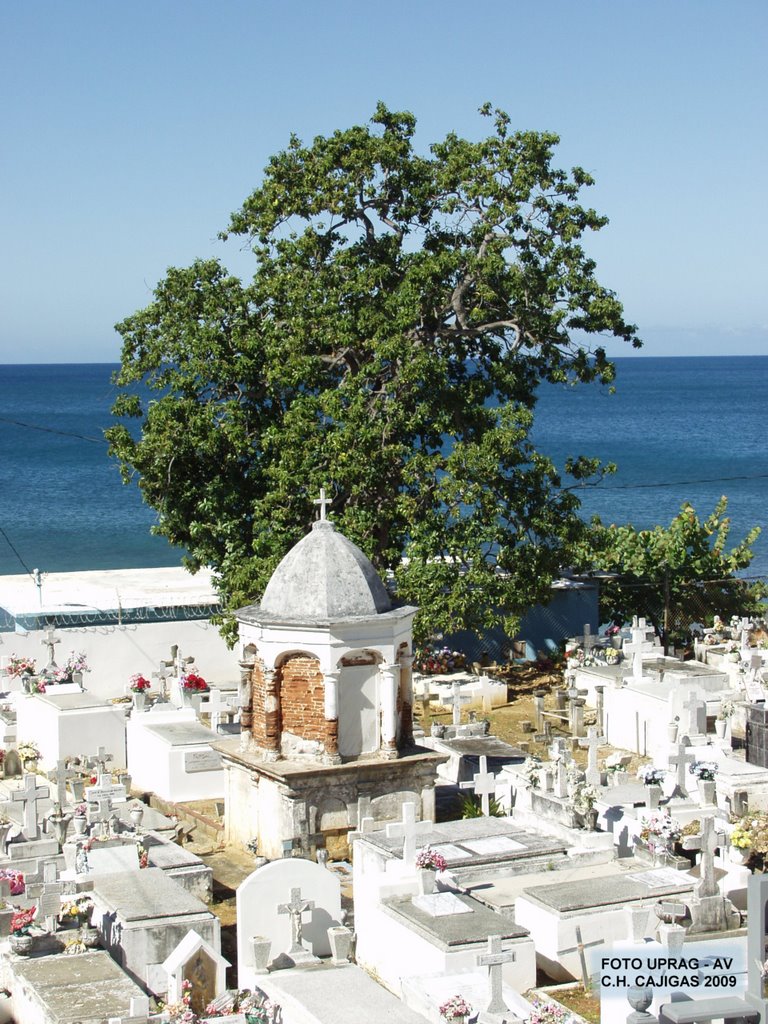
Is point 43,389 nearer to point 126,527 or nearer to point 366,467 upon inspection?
point 126,527

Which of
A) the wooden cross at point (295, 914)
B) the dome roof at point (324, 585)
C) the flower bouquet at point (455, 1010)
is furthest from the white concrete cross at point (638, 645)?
the flower bouquet at point (455, 1010)

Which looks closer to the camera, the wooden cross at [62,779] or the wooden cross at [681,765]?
the wooden cross at [681,765]

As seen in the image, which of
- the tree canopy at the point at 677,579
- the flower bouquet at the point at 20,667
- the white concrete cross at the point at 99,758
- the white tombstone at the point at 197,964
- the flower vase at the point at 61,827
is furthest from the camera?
the tree canopy at the point at 677,579

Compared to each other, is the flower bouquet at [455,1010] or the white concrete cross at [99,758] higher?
the flower bouquet at [455,1010]

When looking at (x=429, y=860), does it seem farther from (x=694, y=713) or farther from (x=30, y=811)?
(x=694, y=713)

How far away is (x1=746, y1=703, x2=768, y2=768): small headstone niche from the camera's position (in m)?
18.2

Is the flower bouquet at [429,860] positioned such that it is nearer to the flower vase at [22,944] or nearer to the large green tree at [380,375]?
the flower vase at [22,944]

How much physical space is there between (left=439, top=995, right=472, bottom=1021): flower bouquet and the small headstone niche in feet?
28.9

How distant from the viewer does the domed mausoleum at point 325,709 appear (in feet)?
51.7

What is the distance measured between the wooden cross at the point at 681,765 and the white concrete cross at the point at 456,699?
4.89 m

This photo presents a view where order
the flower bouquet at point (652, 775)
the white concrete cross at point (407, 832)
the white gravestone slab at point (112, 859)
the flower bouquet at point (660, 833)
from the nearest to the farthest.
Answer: the white concrete cross at point (407, 832) → the white gravestone slab at point (112, 859) → the flower bouquet at point (660, 833) → the flower bouquet at point (652, 775)

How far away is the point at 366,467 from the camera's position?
22438 millimetres

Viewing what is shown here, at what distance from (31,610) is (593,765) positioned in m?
12.8

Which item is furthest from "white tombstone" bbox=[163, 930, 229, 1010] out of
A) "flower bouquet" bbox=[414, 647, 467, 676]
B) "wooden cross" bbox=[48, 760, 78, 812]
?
"flower bouquet" bbox=[414, 647, 467, 676]
